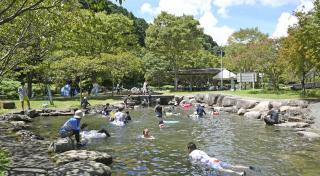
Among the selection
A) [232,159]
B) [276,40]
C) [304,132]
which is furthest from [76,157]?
[276,40]

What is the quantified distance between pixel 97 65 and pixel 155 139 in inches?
808

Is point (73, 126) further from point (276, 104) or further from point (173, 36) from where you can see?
point (173, 36)

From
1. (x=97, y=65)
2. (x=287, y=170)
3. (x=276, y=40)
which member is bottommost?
(x=287, y=170)

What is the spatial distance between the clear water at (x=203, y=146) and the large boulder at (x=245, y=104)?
16.5 ft

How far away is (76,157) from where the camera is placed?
494 inches

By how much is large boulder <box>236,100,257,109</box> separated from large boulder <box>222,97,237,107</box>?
1111mm

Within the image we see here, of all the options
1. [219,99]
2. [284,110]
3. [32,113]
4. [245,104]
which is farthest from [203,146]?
[219,99]

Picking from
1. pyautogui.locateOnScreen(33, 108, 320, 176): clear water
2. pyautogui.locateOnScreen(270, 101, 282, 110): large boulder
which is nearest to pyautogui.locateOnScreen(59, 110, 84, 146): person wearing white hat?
pyautogui.locateOnScreen(33, 108, 320, 176): clear water

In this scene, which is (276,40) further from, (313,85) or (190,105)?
(190,105)

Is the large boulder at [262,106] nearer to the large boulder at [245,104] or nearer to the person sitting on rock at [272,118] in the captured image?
the large boulder at [245,104]

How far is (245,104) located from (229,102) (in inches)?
129

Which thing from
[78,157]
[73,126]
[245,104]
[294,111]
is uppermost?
[245,104]

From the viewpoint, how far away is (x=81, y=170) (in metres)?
10.5

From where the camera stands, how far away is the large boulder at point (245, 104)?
3138 cm
